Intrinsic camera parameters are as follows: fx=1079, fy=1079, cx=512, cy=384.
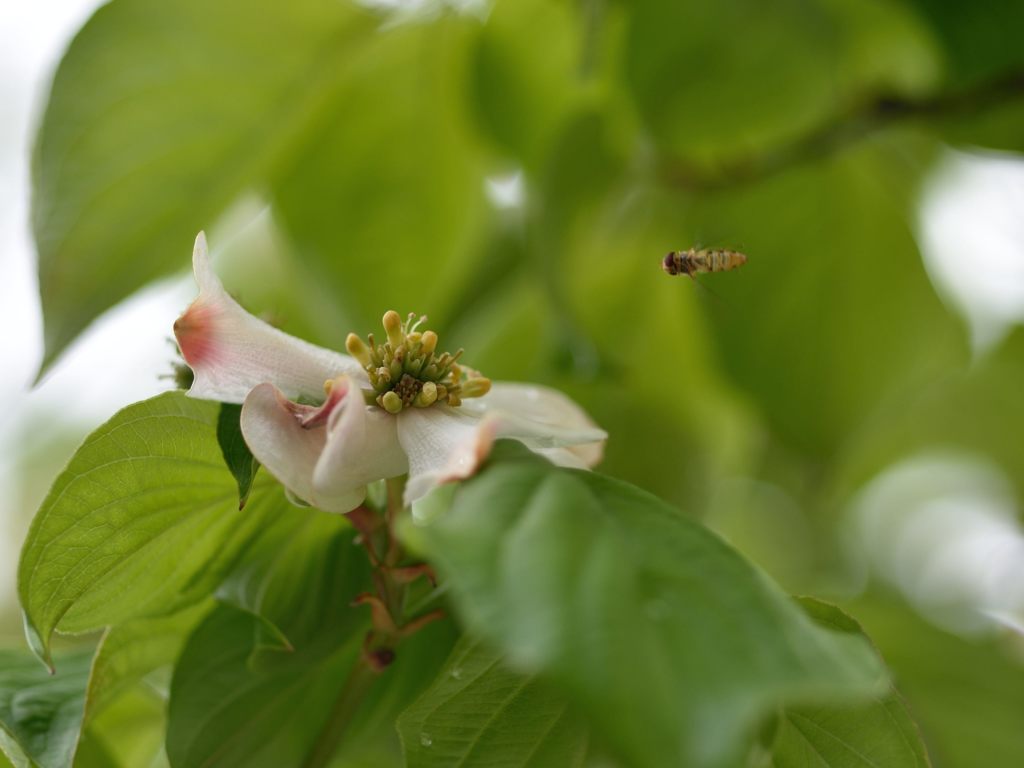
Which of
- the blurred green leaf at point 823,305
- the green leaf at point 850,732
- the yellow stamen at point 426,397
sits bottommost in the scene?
the blurred green leaf at point 823,305

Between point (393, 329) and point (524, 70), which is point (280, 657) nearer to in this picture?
point (393, 329)

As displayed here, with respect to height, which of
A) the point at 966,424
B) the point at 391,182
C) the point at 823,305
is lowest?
the point at 966,424

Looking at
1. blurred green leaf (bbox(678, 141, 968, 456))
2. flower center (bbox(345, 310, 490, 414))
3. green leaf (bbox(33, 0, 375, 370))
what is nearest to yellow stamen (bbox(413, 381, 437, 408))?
flower center (bbox(345, 310, 490, 414))

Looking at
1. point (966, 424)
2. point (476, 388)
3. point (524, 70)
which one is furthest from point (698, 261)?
point (966, 424)

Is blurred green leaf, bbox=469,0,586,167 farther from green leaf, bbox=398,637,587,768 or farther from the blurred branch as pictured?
green leaf, bbox=398,637,587,768

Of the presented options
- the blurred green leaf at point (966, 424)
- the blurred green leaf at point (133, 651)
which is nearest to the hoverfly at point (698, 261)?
the blurred green leaf at point (133, 651)

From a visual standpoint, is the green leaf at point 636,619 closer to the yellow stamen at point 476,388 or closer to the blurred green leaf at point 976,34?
the yellow stamen at point 476,388

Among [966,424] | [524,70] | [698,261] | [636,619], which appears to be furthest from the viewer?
[966,424]
